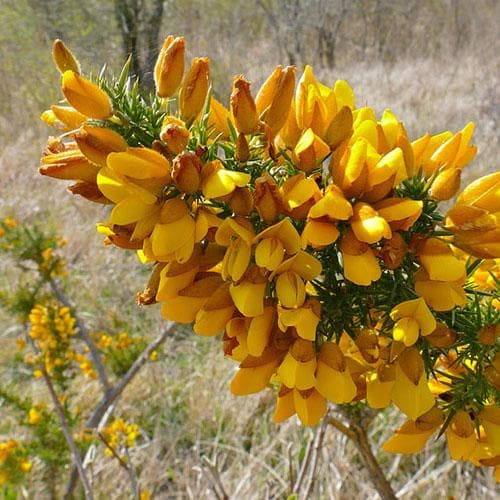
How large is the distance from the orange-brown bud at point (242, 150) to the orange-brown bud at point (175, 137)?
0.05 meters

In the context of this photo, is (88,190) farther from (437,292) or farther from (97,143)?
(437,292)

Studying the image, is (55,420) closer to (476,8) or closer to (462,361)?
(462,361)

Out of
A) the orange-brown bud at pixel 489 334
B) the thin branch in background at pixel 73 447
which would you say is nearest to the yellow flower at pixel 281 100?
the orange-brown bud at pixel 489 334

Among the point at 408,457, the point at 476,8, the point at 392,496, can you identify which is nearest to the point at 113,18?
the point at 408,457

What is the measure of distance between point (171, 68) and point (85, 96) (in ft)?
0.38

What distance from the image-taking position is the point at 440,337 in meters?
0.60

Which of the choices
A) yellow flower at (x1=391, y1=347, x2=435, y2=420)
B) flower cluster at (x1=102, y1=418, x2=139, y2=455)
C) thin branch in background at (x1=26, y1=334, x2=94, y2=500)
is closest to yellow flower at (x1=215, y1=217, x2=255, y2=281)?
yellow flower at (x1=391, y1=347, x2=435, y2=420)

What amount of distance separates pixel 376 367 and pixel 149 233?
1.03 feet

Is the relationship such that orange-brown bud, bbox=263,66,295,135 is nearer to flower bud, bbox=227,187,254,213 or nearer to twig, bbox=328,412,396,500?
flower bud, bbox=227,187,254,213

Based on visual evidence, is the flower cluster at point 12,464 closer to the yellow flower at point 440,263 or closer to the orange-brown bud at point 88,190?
the orange-brown bud at point 88,190

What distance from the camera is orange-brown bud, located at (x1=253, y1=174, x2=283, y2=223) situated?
53cm

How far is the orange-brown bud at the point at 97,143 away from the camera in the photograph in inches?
20.6

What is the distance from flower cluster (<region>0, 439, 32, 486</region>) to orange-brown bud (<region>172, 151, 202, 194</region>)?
182 centimetres

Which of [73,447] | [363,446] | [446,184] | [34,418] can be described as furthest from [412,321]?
[34,418]
